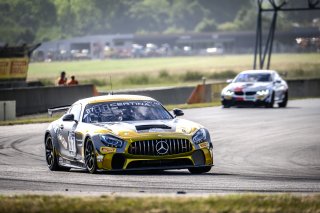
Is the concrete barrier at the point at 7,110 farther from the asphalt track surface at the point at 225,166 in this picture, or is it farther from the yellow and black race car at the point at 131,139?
the yellow and black race car at the point at 131,139

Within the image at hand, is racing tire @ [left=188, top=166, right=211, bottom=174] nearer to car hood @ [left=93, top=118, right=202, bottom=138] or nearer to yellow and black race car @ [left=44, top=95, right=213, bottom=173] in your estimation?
yellow and black race car @ [left=44, top=95, right=213, bottom=173]

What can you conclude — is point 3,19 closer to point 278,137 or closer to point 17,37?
point 17,37

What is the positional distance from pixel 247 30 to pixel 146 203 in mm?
147856

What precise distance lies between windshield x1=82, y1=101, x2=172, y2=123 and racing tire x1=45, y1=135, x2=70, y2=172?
1069 mm

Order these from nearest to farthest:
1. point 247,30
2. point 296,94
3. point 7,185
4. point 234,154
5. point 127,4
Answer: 1. point 7,185
2. point 234,154
3. point 296,94
4. point 247,30
5. point 127,4

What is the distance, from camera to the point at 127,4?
550 feet

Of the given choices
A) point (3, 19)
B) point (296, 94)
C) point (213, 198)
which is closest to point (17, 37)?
point (3, 19)

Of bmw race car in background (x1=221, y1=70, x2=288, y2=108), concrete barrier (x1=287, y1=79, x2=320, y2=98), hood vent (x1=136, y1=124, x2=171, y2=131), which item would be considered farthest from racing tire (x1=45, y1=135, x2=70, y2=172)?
concrete barrier (x1=287, y1=79, x2=320, y2=98)

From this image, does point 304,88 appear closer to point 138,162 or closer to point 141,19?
point 138,162

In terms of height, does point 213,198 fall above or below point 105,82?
above

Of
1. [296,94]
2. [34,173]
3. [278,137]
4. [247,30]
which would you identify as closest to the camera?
[34,173]

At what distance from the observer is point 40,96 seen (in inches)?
1414

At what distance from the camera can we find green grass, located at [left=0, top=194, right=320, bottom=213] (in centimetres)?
945

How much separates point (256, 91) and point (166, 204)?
26821 mm
